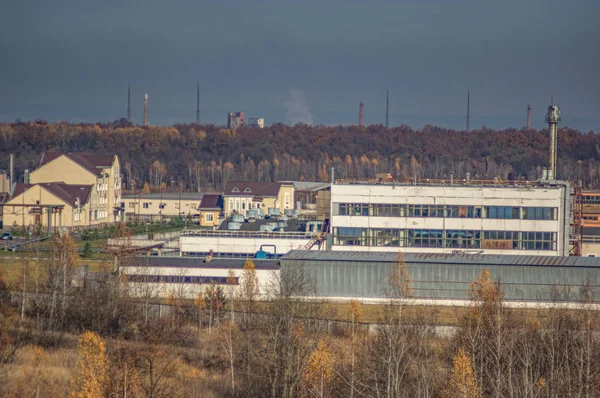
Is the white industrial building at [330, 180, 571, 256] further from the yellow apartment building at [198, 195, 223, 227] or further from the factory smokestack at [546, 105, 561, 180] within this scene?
the yellow apartment building at [198, 195, 223, 227]

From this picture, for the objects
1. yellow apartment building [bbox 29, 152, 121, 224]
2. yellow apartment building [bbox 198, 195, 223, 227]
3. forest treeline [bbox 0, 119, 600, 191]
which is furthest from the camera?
forest treeline [bbox 0, 119, 600, 191]

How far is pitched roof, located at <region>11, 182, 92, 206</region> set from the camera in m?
57.8

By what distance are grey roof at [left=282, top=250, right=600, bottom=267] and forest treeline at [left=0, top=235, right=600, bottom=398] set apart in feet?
3.92

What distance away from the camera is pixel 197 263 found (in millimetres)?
35438

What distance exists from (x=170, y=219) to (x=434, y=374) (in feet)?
159

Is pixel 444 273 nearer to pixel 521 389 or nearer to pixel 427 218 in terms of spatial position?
pixel 427 218

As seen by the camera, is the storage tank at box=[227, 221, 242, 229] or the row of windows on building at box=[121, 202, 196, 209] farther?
the row of windows on building at box=[121, 202, 196, 209]

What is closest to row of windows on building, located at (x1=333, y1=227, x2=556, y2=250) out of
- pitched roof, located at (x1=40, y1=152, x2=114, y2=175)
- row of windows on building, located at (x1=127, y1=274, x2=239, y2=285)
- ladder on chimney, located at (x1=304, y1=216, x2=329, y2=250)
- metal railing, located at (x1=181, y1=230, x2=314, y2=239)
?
ladder on chimney, located at (x1=304, y1=216, x2=329, y2=250)

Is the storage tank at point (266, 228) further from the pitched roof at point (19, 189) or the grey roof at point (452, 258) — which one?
the pitched roof at point (19, 189)

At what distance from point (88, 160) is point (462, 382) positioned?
48.3m

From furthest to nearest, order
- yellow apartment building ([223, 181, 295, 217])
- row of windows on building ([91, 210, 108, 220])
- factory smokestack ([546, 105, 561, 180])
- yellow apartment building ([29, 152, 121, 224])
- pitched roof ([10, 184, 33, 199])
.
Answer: yellow apartment building ([223, 181, 295, 217]) → yellow apartment building ([29, 152, 121, 224]) → row of windows on building ([91, 210, 108, 220]) → pitched roof ([10, 184, 33, 199]) → factory smokestack ([546, 105, 561, 180])

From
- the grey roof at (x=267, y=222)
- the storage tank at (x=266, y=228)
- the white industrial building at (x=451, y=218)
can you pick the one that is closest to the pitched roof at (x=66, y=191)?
the grey roof at (x=267, y=222)

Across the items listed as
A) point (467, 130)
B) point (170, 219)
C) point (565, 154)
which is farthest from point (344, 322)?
point (467, 130)

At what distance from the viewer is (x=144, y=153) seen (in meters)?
112
